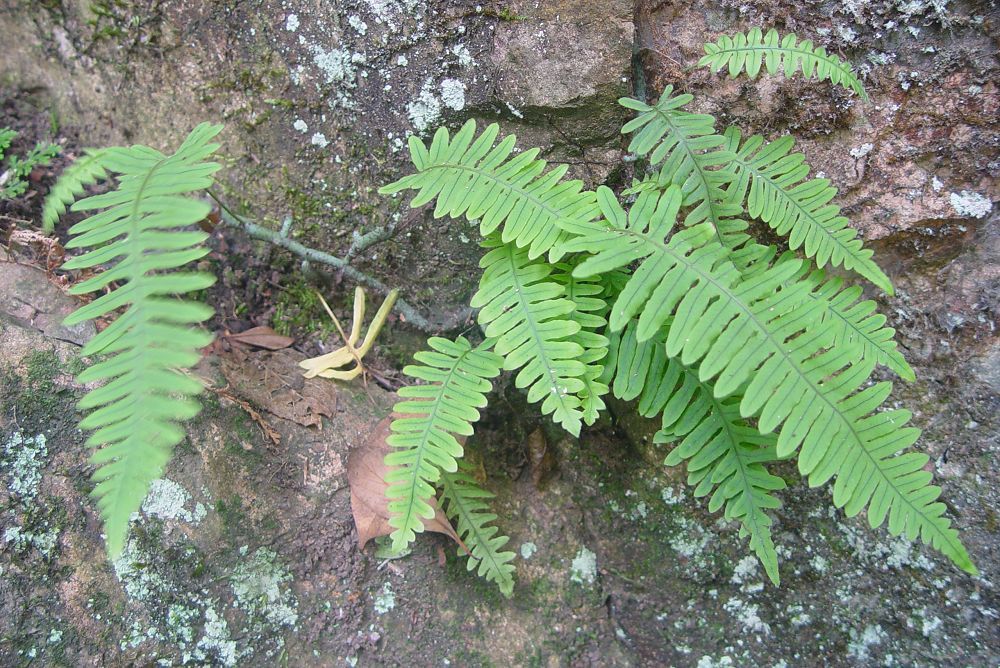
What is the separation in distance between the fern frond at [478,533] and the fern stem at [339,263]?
625mm

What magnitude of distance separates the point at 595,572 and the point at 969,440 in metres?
1.35

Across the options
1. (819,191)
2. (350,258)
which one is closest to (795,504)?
(819,191)

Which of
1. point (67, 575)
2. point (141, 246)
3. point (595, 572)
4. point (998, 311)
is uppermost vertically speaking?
point (141, 246)

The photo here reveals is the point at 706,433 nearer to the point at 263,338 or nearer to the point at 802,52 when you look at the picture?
the point at 802,52

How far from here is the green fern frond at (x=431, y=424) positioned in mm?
2010

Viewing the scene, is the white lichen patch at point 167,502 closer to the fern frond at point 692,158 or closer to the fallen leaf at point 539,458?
the fallen leaf at point 539,458

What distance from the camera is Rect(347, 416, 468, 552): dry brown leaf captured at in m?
2.24

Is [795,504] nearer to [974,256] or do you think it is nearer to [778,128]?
[974,256]

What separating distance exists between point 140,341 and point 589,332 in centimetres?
125

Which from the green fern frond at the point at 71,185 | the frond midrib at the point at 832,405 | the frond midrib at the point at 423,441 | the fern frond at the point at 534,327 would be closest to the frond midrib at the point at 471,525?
the frond midrib at the point at 423,441

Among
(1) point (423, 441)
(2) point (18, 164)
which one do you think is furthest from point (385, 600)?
(2) point (18, 164)

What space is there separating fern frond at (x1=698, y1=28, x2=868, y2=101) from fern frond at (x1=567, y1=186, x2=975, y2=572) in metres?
0.70

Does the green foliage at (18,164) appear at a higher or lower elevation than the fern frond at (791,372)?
higher

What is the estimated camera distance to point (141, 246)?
1663 millimetres
